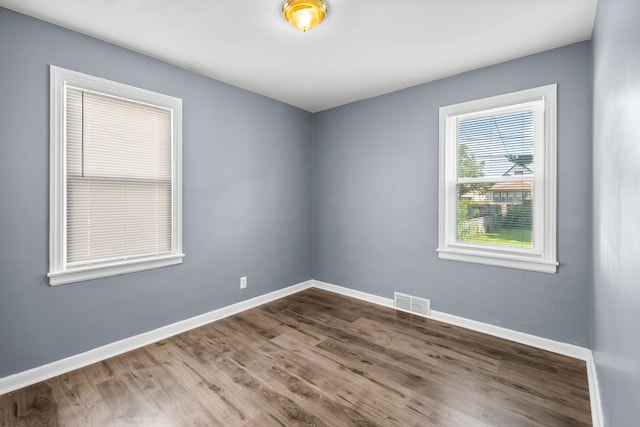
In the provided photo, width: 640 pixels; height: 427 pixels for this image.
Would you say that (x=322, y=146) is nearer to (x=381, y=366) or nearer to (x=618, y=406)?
(x=381, y=366)

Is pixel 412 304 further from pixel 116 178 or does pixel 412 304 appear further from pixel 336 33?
pixel 116 178

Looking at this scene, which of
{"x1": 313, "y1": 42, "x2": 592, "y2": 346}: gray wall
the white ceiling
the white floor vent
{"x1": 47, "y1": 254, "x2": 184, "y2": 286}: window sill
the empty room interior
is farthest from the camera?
the white floor vent

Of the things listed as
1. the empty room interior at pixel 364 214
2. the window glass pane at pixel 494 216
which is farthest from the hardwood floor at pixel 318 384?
the window glass pane at pixel 494 216

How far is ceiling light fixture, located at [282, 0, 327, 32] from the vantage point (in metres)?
1.92

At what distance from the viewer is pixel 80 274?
2314 millimetres

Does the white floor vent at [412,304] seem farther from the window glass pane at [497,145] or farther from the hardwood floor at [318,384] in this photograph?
the window glass pane at [497,145]

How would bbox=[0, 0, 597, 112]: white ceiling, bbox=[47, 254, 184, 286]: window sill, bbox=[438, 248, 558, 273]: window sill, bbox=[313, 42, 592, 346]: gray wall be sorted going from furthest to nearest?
bbox=[438, 248, 558, 273]: window sill → bbox=[313, 42, 592, 346]: gray wall → bbox=[47, 254, 184, 286]: window sill → bbox=[0, 0, 597, 112]: white ceiling

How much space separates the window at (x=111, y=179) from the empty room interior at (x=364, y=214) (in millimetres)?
16

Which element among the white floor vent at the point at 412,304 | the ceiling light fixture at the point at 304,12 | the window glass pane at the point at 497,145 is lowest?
the white floor vent at the point at 412,304

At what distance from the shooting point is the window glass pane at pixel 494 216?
109 inches

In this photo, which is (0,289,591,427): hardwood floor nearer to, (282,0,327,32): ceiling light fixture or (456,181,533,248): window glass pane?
(456,181,533,248): window glass pane

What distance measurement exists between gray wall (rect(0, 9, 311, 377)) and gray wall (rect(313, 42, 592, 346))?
553 mm

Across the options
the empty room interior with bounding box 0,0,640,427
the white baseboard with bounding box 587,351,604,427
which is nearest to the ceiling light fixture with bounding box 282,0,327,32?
the empty room interior with bounding box 0,0,640,427

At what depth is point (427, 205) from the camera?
329 centimetres
